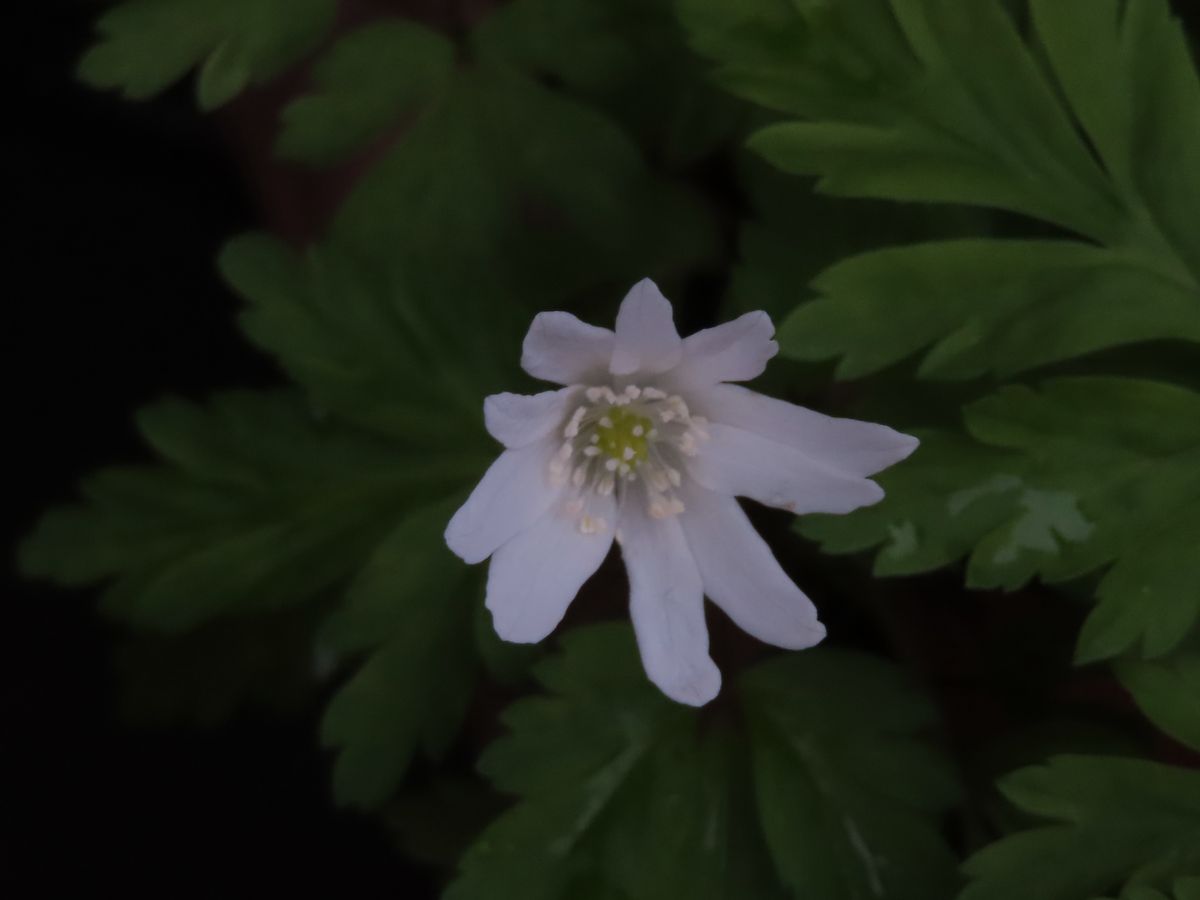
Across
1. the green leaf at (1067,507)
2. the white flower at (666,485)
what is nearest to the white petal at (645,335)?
the white flower at (666,485)

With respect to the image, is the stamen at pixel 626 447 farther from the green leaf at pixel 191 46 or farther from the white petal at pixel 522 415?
the green leaf at pixel 191 46

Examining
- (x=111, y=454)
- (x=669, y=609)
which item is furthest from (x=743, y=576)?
(x=111, y=454)

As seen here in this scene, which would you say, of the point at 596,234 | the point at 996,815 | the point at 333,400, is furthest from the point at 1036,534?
the point at 333,400

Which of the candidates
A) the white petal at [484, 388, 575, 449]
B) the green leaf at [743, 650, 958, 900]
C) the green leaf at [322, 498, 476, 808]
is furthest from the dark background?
the white petal at [484, 388, 575, 449]

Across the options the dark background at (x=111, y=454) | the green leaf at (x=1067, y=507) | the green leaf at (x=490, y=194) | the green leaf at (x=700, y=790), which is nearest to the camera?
the green leaf at (x=1067, y=507)

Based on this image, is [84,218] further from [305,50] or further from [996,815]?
[996,815]

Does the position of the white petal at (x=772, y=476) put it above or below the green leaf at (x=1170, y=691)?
above

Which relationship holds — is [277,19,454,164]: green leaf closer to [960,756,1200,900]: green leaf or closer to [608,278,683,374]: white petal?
[608,278,683,374]: white petal

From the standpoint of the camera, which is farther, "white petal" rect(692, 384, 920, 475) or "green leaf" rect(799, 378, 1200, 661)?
"green leaf" rect(799, 378, 1200, 661)
